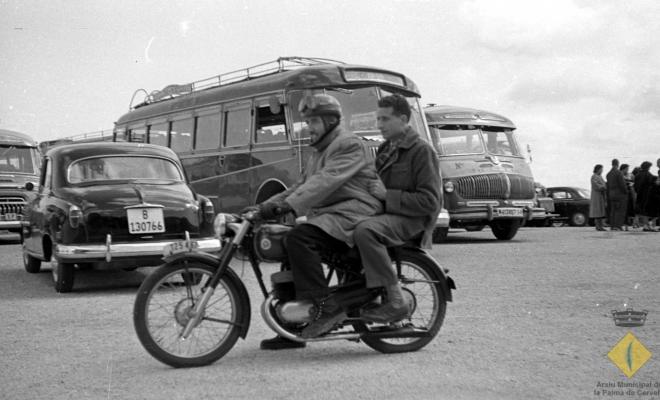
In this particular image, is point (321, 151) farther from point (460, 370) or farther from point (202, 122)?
point (202, 122)

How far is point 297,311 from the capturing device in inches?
222

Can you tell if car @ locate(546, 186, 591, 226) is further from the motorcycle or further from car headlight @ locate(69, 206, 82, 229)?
the motorcycle

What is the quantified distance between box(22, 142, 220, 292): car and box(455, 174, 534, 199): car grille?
25.0 feet

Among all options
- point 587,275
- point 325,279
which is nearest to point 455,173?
point 587,275

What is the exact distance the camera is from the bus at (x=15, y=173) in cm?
1856

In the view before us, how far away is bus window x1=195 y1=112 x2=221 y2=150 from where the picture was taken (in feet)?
51.9

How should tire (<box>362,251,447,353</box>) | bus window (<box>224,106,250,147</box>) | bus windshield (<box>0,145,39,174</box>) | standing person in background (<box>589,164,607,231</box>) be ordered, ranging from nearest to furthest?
tire (<box>362,251,447,353</box>), bus window (<box>224,106,250,147</box>), bus windshield (<box>0,145,39,174</box>), standing person in background (<box>589,164,607,231</box>)

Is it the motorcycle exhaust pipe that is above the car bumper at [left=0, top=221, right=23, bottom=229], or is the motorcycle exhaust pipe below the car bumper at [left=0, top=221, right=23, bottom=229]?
above

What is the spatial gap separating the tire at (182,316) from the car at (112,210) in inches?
150

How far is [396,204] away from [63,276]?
5.32m

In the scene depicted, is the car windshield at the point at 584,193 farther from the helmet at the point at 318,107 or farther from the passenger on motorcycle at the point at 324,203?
the helmet at the point at 318,107

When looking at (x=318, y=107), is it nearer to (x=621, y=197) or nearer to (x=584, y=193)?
(x=621, y=197)

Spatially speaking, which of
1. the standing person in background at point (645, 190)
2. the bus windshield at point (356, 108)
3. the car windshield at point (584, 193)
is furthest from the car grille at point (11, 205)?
the car windshield at point (584, 193)

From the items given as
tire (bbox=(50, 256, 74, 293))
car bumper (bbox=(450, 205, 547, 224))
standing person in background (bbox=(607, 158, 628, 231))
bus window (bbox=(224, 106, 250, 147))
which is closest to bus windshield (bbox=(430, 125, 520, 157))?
car bumper (bbox=(450, 205, 547, 224))
